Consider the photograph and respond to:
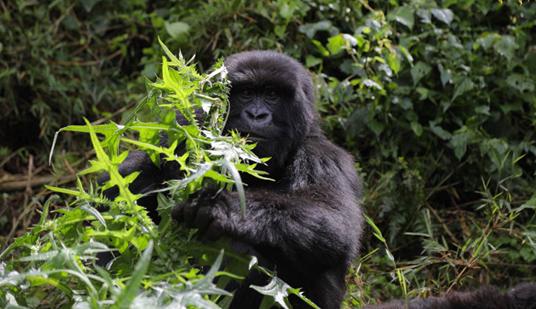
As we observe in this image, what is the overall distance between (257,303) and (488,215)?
1894mm

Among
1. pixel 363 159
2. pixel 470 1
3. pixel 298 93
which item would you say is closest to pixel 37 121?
pixel 363 159

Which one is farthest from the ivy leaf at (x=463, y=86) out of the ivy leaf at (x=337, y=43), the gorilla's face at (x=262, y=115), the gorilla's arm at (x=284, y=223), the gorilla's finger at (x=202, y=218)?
the gorilla's finger at (x=202, y=218)

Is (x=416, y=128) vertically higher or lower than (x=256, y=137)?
lower

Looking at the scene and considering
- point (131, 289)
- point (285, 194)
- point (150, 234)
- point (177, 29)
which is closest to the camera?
point (131, 289)

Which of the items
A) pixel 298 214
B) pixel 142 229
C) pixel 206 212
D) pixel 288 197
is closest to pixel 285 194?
pixel 288 197

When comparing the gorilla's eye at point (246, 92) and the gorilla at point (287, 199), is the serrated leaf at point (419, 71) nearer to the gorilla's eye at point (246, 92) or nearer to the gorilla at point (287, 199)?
the gorilla at point (287, 199)

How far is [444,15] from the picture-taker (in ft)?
18.5

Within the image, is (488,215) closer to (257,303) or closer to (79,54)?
(257,303)

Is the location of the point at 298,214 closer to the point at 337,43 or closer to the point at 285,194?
the point at 285,194

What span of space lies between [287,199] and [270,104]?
2.45 feet

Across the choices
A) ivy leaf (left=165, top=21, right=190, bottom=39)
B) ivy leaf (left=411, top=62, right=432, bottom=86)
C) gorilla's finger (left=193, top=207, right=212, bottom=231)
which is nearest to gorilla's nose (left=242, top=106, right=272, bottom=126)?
gorilla's finger (left=193, top=207, right=212, bottom=231)

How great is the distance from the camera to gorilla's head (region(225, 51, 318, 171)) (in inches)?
Answer: 155

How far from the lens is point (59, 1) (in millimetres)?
6617

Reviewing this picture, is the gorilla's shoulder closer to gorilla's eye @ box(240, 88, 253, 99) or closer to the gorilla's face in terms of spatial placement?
the gorilla's face
